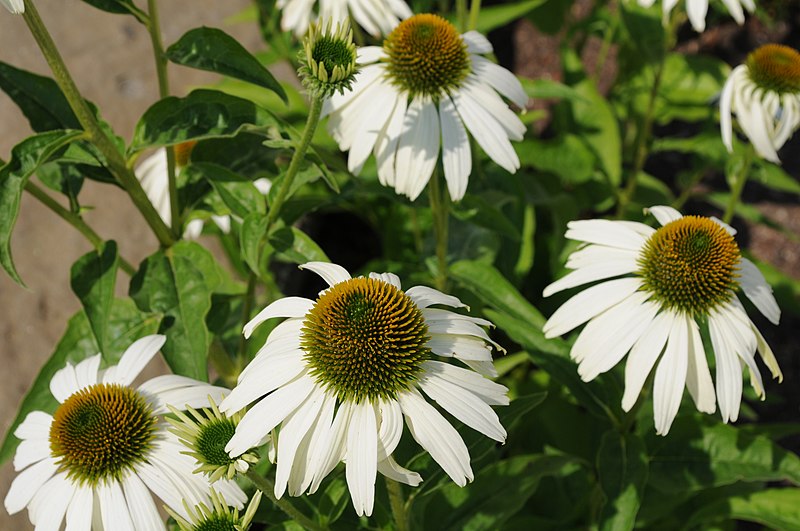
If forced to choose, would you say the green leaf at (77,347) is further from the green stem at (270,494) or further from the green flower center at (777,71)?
the green flower center at (777,71)

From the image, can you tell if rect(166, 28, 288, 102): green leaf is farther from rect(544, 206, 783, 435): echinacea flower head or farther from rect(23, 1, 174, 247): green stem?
rect(544, 206, 783, 435): echinacea flower head

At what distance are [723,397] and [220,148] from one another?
3.56 ft

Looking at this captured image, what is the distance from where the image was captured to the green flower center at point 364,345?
1049 millimetres

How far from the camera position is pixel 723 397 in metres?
1.26

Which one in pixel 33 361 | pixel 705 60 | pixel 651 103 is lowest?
pixel 33 361

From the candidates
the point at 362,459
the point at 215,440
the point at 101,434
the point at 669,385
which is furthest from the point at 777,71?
the point at 101,434

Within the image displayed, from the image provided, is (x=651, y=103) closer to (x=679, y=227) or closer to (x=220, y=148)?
(x=679, y=227)

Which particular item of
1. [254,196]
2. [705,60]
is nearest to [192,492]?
[254,196]

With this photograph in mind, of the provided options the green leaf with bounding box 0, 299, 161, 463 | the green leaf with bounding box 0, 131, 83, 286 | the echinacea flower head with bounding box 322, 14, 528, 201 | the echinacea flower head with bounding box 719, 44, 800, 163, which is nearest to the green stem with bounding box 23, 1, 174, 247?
the green leaf with bounding box 0, 131, 83, 286

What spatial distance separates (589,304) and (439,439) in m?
0.47

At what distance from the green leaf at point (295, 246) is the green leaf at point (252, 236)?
66 mm

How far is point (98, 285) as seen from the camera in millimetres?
1378

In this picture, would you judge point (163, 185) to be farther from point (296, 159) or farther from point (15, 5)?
point (15, 5)

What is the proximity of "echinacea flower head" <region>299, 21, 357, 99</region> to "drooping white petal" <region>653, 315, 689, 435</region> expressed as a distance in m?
0.70
